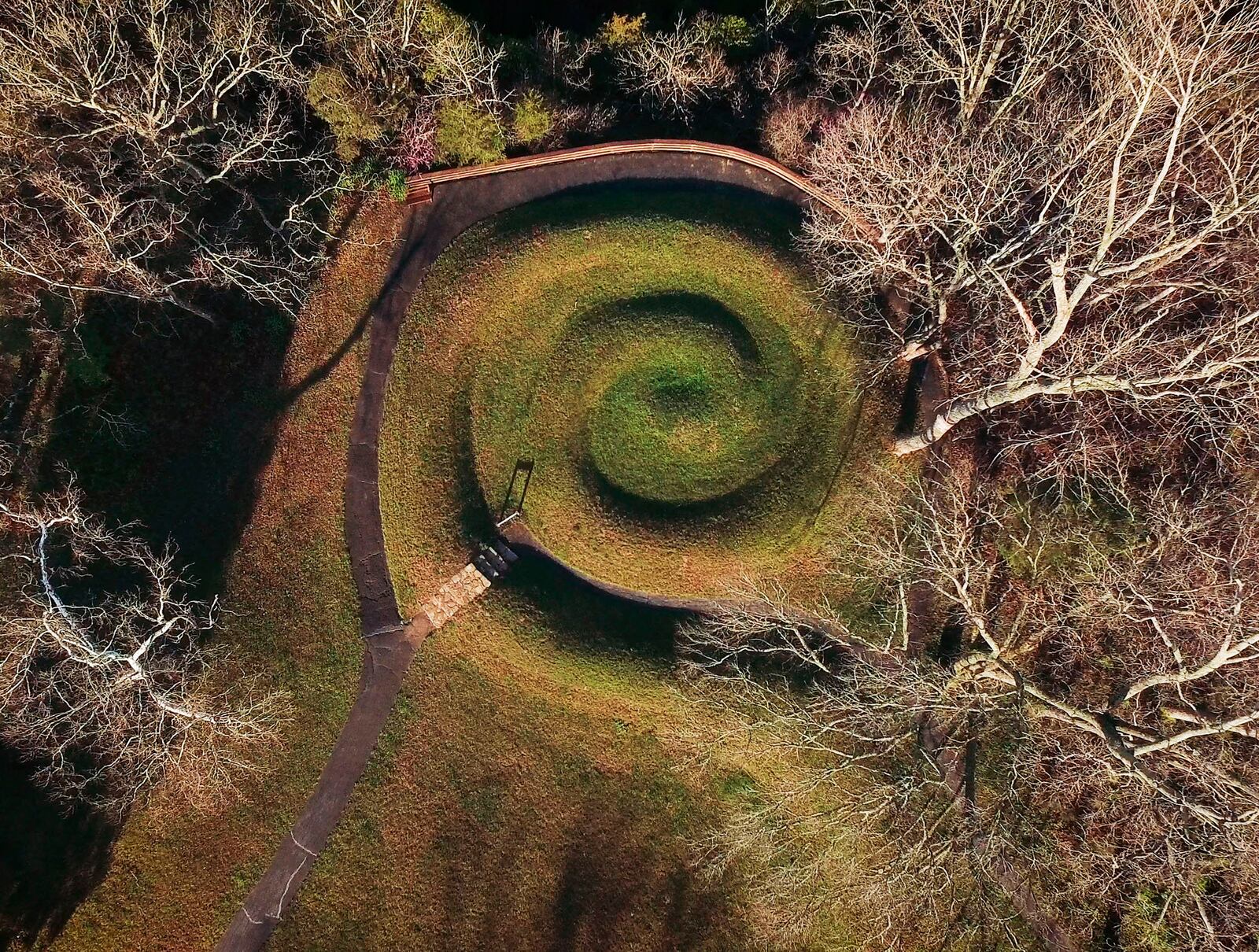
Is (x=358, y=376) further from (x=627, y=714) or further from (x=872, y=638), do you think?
(x=872, y=638)

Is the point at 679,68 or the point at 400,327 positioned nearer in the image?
the point at 679,68

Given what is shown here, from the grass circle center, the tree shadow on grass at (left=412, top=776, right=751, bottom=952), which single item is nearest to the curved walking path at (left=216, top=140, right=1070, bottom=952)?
the grass circle center

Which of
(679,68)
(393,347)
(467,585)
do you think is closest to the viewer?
(467,585)

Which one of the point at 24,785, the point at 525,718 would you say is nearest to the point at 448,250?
the point at 525,718

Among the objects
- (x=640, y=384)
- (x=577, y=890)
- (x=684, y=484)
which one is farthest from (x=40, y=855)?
(x=640, y=384)

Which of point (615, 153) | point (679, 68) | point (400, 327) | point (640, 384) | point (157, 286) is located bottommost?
point (157, 286)

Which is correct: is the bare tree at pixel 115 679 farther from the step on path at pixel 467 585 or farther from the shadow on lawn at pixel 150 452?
the step on path at pixel 467 585

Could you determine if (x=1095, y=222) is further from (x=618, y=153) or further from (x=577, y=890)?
(x=577, y=890)
